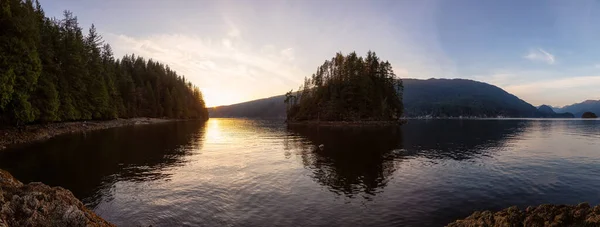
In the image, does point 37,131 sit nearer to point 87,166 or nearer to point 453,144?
point 87,166

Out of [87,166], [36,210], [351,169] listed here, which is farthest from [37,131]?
[36,210]

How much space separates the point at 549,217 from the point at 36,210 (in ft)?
65.9

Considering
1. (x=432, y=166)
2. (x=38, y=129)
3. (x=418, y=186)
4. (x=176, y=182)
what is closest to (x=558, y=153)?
(x=432, y=166)

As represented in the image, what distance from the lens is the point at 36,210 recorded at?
36.3 feet

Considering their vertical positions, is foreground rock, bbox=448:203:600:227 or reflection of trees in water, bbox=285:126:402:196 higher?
foreground rock, bbox=448:203:600:227

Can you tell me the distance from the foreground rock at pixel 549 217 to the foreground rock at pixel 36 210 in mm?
16672

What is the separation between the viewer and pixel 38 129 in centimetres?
6003

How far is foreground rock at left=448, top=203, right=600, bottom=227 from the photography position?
10953 millimetres

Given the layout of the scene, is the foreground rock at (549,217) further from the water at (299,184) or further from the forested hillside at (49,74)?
the forested hillside at (49,74)

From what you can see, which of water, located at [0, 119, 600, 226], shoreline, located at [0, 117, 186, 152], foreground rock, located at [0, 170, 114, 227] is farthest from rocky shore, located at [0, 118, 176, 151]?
foreground rock, located at [0, 170, 114, 227]

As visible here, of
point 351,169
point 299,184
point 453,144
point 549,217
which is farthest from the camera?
point 453,144

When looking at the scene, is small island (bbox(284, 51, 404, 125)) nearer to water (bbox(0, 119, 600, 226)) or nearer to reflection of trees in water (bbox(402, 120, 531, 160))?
reflection of trees in water (bbox(402, 120, 531, 160))

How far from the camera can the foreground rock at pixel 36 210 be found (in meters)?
10.4

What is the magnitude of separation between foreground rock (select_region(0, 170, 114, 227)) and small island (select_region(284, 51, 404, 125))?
453ft
